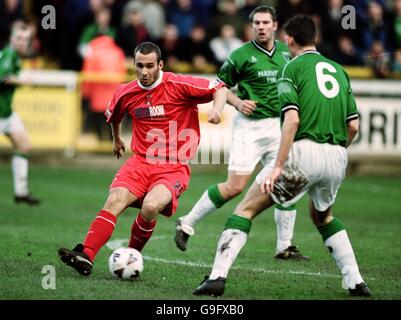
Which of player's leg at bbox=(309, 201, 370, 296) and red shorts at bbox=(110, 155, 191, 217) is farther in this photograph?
red shorts at bbox=(110, 155, 191, 217)

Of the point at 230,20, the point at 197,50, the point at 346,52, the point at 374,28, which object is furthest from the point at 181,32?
the point at 374,28

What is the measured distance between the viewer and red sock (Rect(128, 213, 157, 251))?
29.7 ft

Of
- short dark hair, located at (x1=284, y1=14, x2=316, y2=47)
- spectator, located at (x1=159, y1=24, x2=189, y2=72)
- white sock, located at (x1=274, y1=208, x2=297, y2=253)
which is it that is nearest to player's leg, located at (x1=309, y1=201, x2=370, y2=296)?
short dark hair, located at (x1=284, y1=14, x2=316, y2=47)

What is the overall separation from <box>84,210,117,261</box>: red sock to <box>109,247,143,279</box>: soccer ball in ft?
0.58

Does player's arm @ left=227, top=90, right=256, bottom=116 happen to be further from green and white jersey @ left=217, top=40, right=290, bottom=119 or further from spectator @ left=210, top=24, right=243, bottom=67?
spectator @ left=210, top=24, right=243, bottom=67

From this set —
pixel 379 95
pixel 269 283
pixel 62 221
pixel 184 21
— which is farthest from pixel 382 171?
pixel 269 283

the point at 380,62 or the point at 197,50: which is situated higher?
the point at 197,50

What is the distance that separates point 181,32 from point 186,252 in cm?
1085

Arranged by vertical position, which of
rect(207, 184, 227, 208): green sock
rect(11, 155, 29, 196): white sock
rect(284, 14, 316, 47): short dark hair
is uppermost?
rect(284, 14, 316, 47): short dark hair

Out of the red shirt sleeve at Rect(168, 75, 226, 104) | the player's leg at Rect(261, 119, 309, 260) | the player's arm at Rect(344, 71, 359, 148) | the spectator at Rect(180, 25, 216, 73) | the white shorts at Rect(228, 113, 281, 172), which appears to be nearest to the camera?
the player's arm at Rect(344, 71, 359, 148)

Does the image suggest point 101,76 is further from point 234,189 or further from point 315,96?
point 315,96

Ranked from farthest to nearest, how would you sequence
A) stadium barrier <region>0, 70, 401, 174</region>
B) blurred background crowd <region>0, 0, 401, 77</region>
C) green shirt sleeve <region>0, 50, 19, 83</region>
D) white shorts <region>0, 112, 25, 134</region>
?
blurred background crowd <region>0, 0, 401, 77</region> → stadium barrier <region>0, 70, 401, 174</region> → white shorts <region>0, 112, 25, 134</region> → green shirt sleeve <region>0, 50, 19, 83</region>

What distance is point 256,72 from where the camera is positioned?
35.9ft
